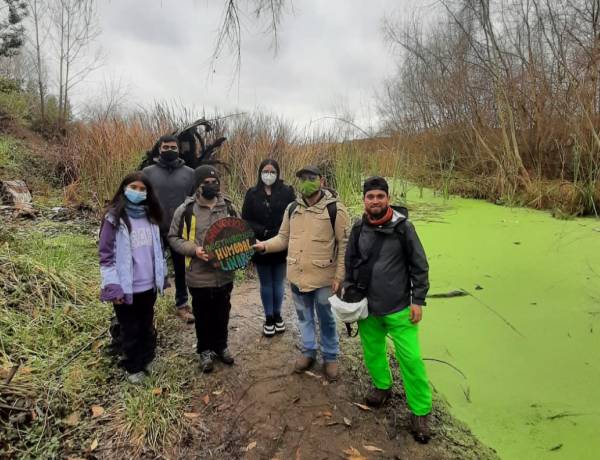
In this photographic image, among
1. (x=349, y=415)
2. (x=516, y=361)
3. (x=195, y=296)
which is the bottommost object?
(x=349, y=415)

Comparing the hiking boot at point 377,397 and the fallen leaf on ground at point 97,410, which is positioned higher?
the hiking boot at point 377,397

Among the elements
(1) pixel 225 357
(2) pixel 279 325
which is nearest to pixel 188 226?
(1) pixel 225 357

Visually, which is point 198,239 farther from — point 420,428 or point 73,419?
point 420,428

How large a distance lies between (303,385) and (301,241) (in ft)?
2.92

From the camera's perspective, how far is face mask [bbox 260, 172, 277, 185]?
2591mm

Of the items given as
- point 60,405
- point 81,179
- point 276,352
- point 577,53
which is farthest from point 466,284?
point 81,179

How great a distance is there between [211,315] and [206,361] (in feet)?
0.97

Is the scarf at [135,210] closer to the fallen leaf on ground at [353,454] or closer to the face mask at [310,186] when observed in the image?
the face mask at [310,186]

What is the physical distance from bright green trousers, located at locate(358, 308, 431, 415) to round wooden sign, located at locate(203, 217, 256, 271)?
0.85 metres

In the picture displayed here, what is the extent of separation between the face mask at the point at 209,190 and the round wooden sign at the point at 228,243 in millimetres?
183

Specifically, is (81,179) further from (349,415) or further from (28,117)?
(28,117)

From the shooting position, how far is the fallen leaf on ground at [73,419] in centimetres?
191

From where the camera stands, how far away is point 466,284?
3545mm

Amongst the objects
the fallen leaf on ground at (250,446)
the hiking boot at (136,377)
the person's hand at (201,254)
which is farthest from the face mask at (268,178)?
the fallen leaf on ground at (250,446)
